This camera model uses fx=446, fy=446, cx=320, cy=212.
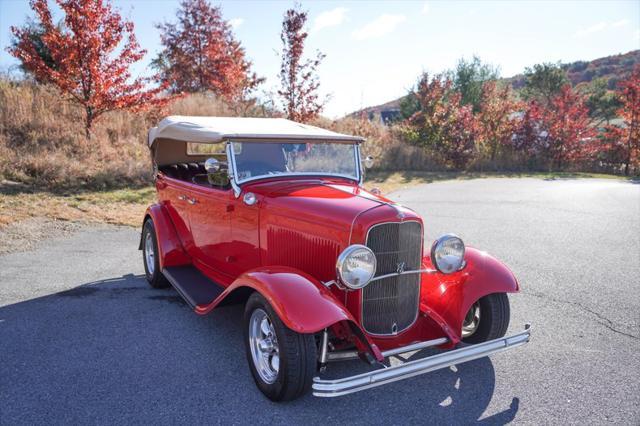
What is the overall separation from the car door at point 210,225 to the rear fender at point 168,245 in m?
0.16

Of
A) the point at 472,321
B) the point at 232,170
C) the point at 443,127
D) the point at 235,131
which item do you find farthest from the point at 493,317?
the point at 443,127

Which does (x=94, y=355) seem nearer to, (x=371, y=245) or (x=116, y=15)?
(x=371, y=245)

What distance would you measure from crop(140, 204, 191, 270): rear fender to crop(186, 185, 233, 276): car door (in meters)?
0.16

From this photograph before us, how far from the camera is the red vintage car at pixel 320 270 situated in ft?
9.33

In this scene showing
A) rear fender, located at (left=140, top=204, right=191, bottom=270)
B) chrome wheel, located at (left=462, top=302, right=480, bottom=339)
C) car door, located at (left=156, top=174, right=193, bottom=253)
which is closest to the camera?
chrome wheel, located at (left=462, top=302, right=480, bottom=339)

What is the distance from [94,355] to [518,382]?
327 centimetres

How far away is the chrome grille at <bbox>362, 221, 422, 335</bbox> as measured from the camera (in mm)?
3221

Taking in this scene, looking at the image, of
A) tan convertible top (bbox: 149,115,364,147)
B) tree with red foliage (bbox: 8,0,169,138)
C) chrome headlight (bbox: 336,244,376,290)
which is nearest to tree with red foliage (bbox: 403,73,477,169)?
tree with red foliage (bbox: 8,0,169,138)

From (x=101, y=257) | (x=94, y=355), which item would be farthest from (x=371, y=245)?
(x=101, y=257)

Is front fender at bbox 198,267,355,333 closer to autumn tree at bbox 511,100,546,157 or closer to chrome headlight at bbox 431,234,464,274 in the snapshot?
chrome headlight at bbox 431,234,464,274

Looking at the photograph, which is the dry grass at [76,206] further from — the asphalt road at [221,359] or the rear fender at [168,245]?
the rear fender at [168,245]

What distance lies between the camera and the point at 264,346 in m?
3.13

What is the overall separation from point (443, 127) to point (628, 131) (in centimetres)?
829

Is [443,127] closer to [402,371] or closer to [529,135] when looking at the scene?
[529,135]
